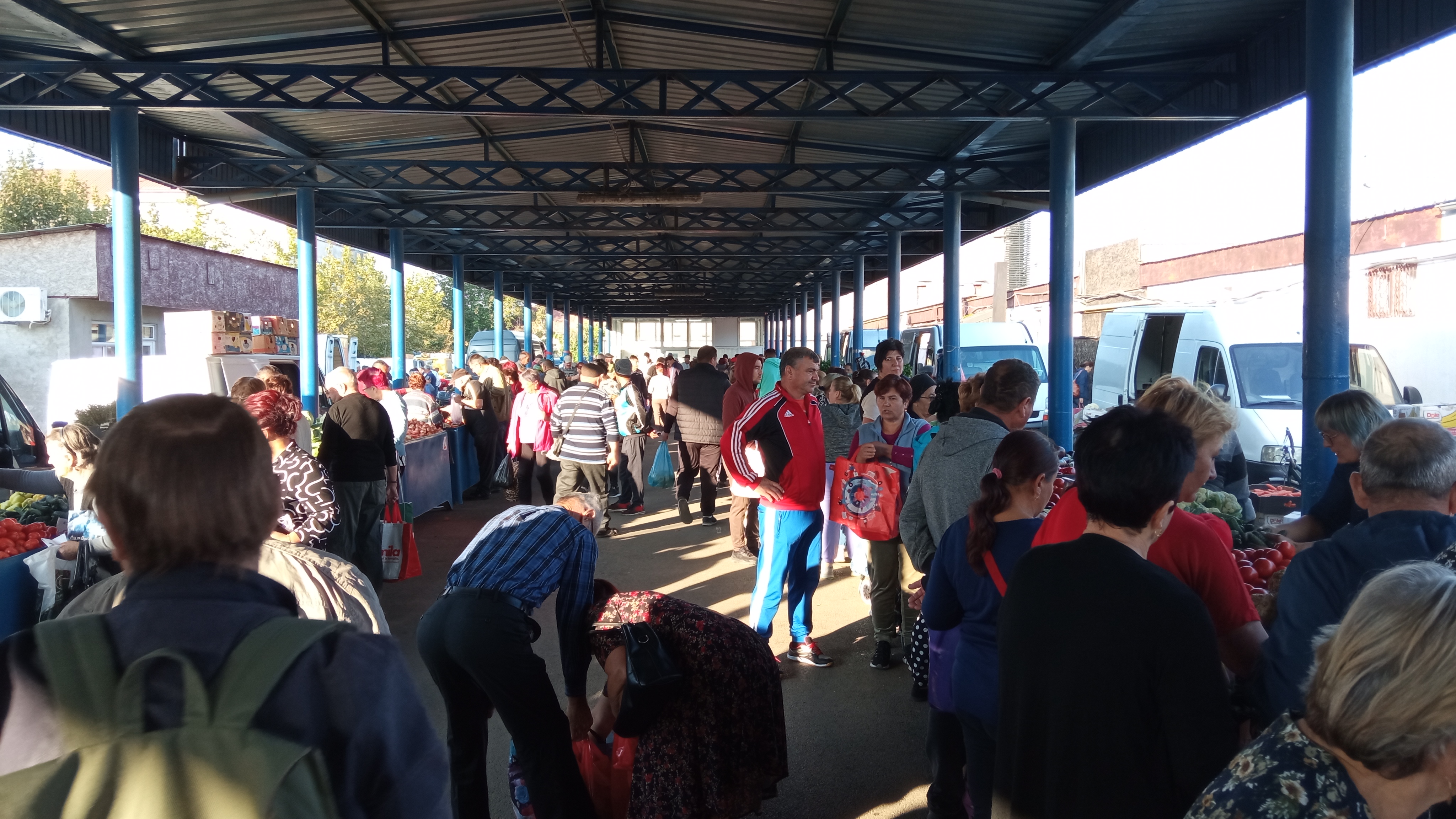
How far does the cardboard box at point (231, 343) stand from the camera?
52.0ft

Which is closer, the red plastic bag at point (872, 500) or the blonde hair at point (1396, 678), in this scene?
the blonde hair at point (1396, 678)

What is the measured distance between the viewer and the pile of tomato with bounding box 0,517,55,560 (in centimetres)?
491

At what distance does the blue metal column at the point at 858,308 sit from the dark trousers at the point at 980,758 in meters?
18.7

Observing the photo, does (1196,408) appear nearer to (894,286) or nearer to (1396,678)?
(1396,678)

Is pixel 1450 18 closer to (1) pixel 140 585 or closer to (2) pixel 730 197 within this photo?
(1) pixel 140 585

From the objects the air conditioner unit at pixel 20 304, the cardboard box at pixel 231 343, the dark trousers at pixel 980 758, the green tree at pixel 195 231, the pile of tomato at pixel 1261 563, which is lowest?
the dark trousers at pixel 980 758

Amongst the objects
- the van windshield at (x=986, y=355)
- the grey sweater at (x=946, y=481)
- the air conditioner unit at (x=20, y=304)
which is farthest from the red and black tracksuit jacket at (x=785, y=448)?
the air conditioner unit at (x=20, y=304)

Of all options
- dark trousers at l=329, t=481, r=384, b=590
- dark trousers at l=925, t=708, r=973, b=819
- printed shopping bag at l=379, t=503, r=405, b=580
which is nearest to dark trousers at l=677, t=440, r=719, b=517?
printed shopping bag at l=379, t=503, r=405, b=580

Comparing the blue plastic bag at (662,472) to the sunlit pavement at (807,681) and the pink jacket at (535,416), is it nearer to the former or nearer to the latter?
the sunlit pavement at (807,681)

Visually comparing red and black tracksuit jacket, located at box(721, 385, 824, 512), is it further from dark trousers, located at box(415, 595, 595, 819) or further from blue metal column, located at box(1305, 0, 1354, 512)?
blue metal column, located at box(1305, 0, 1354, 512)

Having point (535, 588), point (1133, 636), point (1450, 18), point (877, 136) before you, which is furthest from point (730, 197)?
point (1133, 636)

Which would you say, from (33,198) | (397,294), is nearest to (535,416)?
(397,294)

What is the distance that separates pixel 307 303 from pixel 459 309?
30.5 ft

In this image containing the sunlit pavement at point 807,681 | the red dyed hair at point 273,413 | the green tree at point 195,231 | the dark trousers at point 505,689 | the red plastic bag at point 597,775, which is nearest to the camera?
the dark trousers at point 505,689
